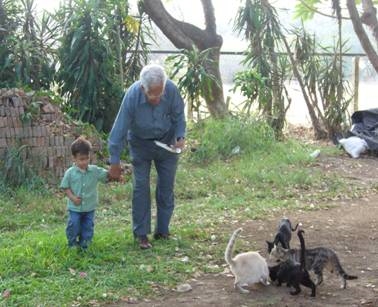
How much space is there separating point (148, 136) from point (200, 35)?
764cm

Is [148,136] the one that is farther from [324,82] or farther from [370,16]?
[370,16]

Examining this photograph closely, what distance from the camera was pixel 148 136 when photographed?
5836mm

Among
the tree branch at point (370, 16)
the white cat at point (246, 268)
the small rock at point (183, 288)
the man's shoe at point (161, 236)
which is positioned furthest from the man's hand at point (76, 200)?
the tree branch at point (370, 16)

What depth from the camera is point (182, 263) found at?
558 cm

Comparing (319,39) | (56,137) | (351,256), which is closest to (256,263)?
(351,256)

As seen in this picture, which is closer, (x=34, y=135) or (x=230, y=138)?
(x=34, y=135)

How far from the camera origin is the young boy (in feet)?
18.1

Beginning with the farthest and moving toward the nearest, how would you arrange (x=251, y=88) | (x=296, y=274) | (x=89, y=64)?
(x=251, y=88) → (x=89, y=64) → (x=296, y=274)

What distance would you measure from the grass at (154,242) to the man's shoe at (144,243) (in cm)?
6

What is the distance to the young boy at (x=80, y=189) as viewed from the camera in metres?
5.53

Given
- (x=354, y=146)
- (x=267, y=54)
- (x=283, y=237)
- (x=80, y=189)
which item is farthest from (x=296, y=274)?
(x=267, y=54)

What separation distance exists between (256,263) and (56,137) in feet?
14.1

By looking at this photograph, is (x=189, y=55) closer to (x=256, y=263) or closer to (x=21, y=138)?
(x=21, y=138)

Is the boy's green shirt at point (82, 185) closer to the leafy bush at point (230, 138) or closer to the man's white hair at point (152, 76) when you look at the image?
the man's white hair at point (152, 76)
